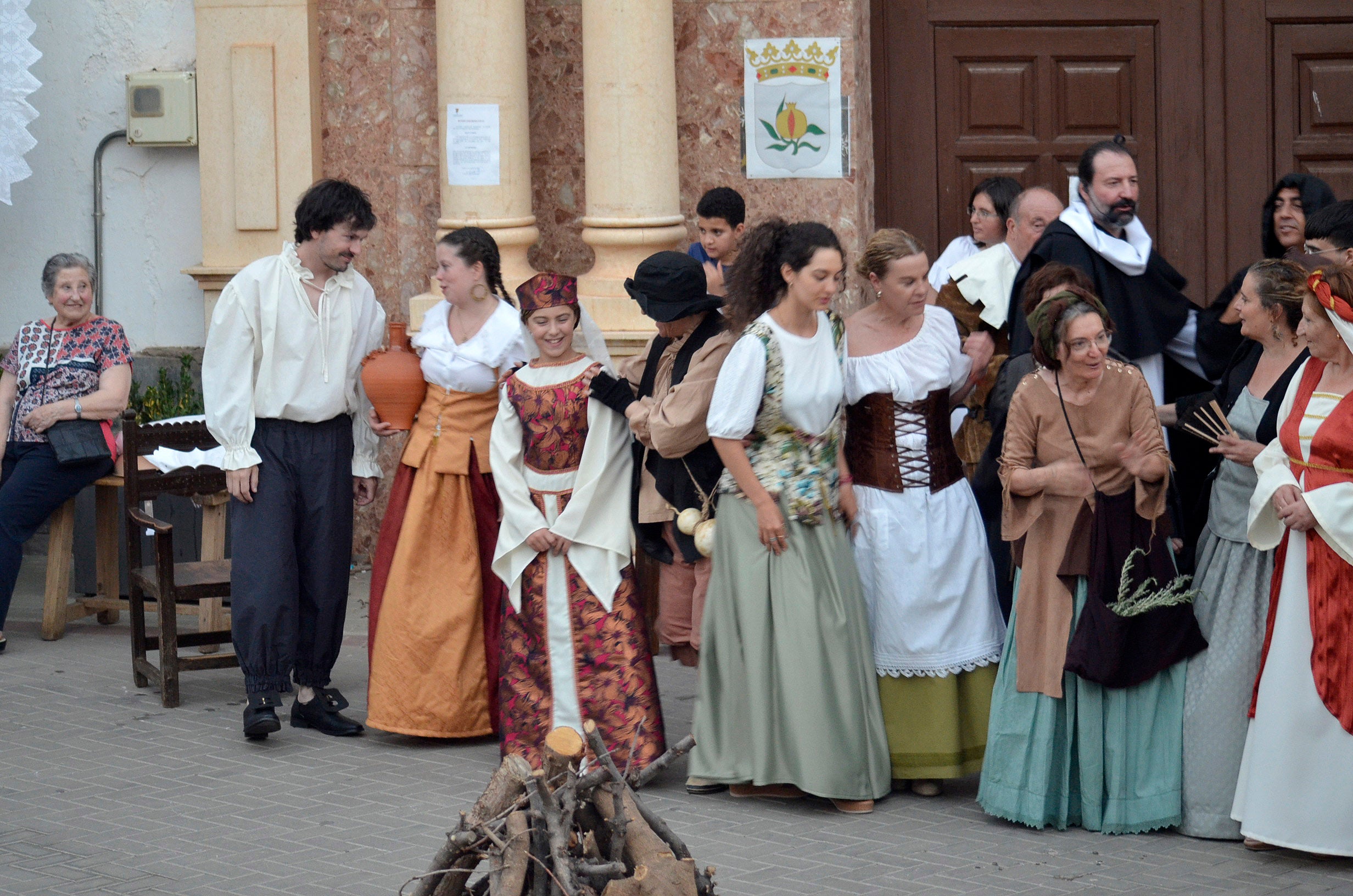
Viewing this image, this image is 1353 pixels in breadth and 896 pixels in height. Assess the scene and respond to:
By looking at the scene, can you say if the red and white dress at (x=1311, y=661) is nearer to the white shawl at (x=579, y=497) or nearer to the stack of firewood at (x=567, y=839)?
the stack of firewood at (x=567, y=839)

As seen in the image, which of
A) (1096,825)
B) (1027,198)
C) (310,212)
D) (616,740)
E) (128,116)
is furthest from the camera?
(128,116)

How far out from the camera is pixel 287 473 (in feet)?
19.1

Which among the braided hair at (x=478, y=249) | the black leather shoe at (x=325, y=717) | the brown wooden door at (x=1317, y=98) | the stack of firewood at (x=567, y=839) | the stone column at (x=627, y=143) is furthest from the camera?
the brown wooden door at (x=1317, y=98)

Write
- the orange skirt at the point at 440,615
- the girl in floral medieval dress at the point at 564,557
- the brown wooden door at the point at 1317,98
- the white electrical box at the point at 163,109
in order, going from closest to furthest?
the girl in floral medieval dress at the point at 564,557
the orange skirt at the point at 440,615
the brown wooden door at the point at 1317,98
the white electrical box at the point at 163,109

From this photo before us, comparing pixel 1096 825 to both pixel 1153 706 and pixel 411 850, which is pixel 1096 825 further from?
pixel 411 850

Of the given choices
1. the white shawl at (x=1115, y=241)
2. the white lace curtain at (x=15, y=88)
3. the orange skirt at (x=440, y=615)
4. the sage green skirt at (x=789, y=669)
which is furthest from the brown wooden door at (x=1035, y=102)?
the white lace curtain at (x=15, y=88)

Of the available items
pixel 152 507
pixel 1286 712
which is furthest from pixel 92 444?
pixel 1286 712

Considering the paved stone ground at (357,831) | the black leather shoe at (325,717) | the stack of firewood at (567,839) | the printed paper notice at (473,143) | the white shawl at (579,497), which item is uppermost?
the printed paper notice at (473,143)

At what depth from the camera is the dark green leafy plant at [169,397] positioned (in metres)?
8.13

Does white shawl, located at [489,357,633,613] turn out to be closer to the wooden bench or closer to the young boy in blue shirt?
the young boy in blue shirt

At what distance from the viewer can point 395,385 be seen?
18.8 feet

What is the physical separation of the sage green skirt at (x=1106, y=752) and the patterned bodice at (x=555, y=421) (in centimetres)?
164

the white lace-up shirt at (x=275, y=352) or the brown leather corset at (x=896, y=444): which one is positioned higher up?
the white lace-up shirt at (x=275, y=352)

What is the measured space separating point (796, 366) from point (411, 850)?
1.76 m
